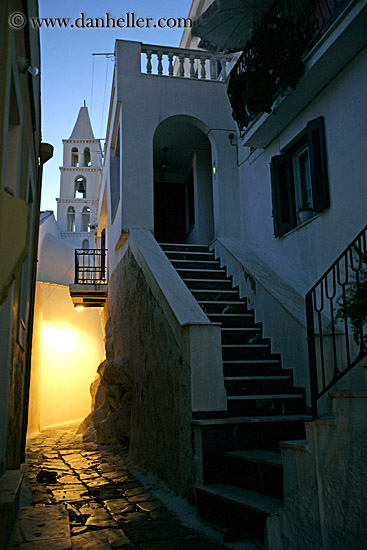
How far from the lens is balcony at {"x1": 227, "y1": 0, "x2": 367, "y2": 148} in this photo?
600 centimetres

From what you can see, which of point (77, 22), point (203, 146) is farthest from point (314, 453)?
point (203, 146)

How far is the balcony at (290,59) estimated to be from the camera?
19.7ft

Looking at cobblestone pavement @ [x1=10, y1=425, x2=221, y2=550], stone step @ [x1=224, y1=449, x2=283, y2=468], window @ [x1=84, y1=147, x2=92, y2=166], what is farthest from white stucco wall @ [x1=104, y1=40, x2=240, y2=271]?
window @ [x1=84, y1=147, x2=92, y2=166]

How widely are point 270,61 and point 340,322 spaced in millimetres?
3842

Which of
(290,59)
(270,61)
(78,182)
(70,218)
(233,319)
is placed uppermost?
(78,182)

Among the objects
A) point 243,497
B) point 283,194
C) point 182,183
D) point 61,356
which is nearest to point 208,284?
point 283,194

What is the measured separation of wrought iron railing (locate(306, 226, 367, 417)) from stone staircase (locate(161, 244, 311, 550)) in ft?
1.91

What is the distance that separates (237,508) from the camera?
413cm

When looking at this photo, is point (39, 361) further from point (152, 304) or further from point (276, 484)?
point (276, 484)

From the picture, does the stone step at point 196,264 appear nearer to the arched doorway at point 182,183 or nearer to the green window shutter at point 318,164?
the arched doorway at point 182,183

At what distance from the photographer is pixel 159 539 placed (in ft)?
13.7

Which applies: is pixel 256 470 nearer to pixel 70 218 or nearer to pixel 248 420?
pixel 248 420

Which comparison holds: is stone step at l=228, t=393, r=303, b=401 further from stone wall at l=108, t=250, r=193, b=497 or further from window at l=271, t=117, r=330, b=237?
window at l=271, t=117, r=330, b=237

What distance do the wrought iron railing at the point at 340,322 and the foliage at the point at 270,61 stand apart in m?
2.65
